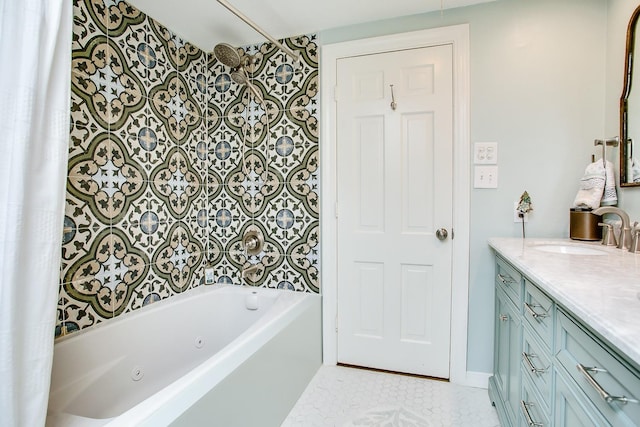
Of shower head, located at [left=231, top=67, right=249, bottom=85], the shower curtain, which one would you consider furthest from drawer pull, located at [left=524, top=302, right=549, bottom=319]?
shower head, located at [left=231, top=67, right=249, bottom=85]

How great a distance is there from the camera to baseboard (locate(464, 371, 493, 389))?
6.32 ft

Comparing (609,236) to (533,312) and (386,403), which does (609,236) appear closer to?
(533,312)

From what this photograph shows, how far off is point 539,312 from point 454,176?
1.02 m

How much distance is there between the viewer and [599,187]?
5.17ft

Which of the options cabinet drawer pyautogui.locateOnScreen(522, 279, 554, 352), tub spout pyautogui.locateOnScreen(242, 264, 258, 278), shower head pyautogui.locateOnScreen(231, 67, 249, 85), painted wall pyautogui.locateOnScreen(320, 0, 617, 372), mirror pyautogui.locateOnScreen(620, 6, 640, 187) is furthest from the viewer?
tub spout pyautogui.locateOnScreen(242, 264, 258, 278)

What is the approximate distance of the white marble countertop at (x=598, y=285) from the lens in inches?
23.6

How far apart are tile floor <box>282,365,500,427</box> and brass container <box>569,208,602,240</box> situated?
1025mm

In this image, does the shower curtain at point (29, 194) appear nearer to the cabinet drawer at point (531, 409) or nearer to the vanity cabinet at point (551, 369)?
the vanity cabinet at point (551, 369)

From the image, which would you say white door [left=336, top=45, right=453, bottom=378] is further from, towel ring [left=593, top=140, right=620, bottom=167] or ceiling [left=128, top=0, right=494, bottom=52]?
towel ring [left=593, top=140, right=620, bottom=167]

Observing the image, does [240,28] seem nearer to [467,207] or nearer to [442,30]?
[442,30]

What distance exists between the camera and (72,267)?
1.53 m

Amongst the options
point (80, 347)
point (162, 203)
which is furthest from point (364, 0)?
point (80, 347)

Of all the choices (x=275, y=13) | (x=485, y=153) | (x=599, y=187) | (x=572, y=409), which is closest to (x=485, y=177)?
(x=485, y=153)

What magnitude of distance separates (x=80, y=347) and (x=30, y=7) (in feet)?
4.37
